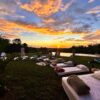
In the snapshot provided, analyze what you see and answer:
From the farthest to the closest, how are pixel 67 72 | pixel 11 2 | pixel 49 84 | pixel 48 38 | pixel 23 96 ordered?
pixel 48 38 → pixel 11 2 → pixel 67 72 → pixel 49 84 → pixel 23 96

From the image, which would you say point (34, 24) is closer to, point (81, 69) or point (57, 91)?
point (81, 69)

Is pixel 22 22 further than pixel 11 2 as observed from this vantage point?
Yes

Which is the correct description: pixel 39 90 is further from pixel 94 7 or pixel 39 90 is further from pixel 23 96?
pixel 94 7

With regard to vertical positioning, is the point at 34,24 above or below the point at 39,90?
above

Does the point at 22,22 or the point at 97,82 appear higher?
the point at 22,22

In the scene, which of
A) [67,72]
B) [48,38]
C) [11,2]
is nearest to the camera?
[67,72]

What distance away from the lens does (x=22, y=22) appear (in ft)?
71.5

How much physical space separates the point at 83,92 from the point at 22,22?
17.2m

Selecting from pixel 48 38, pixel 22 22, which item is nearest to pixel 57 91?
pixel 22 22

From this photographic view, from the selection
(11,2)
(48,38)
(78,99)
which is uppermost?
(11,2)

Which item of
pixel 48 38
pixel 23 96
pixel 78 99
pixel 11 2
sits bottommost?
pixel 23 96

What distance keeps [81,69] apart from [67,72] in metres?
1.16

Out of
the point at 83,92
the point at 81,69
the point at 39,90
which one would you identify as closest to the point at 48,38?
the point at 81,69

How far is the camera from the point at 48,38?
1318 inches
